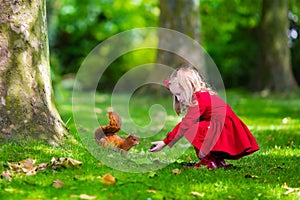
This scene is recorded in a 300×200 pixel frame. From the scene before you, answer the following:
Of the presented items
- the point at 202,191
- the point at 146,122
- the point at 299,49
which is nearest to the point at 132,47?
the point at 299,49

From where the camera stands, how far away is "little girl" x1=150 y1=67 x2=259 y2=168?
Result: 5375 mm

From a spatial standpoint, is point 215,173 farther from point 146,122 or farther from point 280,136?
point 146,122

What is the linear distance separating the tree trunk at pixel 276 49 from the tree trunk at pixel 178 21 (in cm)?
Answer: 425

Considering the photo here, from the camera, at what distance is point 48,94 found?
599 cm

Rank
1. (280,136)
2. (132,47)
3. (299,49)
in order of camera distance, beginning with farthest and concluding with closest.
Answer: (132,47), (299,49), (280,136)

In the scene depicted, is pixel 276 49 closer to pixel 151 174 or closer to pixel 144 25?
pixel 144 25

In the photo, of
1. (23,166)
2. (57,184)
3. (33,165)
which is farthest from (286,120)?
(57,184)

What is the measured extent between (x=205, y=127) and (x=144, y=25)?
24.9m

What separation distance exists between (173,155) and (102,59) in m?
17.5

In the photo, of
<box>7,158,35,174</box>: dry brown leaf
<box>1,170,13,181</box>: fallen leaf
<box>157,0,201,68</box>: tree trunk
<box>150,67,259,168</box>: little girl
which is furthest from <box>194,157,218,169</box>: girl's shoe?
<box>157,0,201,68</box>: tree trunk

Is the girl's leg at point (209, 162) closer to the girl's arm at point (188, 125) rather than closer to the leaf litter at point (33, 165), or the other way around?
the girl's arm at point (188, 125)

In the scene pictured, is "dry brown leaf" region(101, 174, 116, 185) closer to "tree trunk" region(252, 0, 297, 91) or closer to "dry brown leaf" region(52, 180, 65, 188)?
"dry brown leaf" region(52, 180, 65, 188)

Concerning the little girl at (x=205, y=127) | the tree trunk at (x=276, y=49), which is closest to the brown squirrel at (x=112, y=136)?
the little girl at (x=205, y=127)

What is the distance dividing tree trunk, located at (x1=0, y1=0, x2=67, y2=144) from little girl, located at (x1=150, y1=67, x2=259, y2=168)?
124cm
